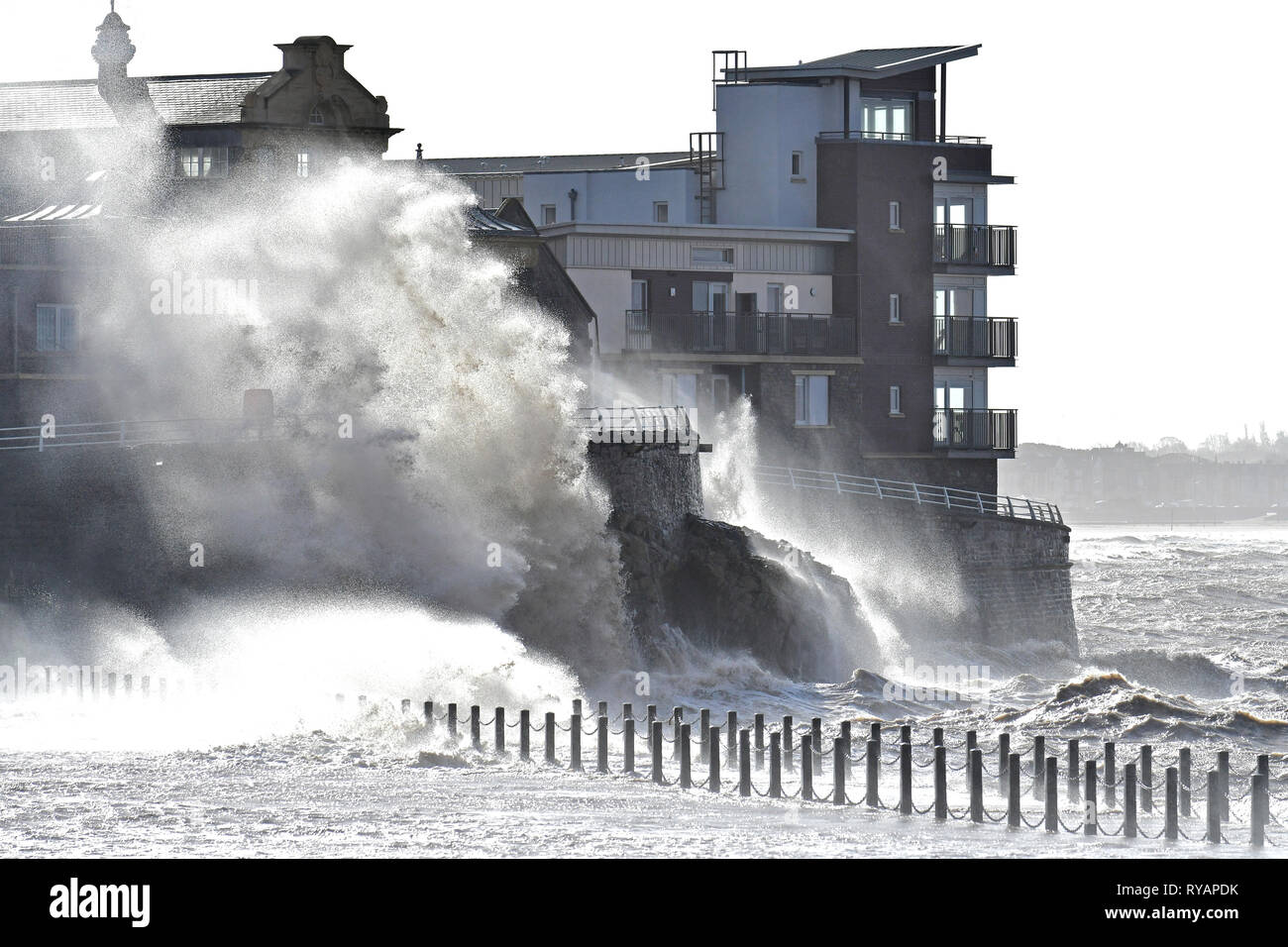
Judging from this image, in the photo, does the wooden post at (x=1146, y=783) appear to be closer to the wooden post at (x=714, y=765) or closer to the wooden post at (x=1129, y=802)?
the wooden post at (x=1129, y=802)

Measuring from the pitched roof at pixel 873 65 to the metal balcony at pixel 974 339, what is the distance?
6576 mm

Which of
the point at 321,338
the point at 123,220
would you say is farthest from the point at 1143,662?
the point at 123,220

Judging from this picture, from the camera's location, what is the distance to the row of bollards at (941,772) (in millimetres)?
23031

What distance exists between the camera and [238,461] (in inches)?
1506

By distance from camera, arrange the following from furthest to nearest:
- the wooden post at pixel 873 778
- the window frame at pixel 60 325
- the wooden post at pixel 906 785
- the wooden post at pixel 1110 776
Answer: the window frame at pixel 60 325, the wooden post at pixel 1110 776, the wooden post at pixel 873 778, the wooden post at pixel 906 785

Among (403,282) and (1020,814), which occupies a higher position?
(403,282)

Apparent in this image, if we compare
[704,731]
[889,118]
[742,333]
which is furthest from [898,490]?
[704,731]

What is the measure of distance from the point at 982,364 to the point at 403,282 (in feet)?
65.3

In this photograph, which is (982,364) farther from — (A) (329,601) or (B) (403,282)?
(A) (329,601)

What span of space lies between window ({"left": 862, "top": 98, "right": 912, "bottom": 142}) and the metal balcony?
197 inches

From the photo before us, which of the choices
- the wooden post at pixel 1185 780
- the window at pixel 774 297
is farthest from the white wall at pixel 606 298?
the wooden post at pixel 1185 780

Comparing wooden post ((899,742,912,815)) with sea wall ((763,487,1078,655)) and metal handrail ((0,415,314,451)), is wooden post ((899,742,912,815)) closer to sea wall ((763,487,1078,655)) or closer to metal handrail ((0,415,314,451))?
metal handrail ((0,415,314,451))

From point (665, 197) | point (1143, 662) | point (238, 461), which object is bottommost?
point (1143, 662)
